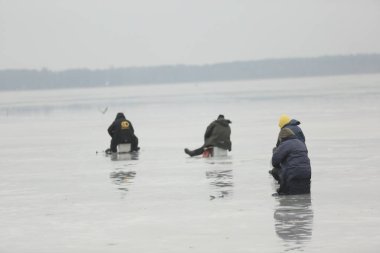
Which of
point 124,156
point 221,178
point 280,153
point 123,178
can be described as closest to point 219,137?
point 124,156

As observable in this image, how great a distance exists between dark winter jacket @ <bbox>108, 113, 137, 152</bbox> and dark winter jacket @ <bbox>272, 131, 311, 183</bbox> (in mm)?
11814

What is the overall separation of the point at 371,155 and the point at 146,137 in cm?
1518

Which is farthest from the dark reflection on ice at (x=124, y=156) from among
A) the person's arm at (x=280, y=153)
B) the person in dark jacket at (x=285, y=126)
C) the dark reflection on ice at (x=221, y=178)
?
the person's arm at (x=280, y=153)

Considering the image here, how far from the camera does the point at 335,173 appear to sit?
19562 mm

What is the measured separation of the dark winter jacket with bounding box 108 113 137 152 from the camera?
27.0 meters

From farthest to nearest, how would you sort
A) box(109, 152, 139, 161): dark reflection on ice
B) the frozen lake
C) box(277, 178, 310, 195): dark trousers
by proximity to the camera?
1. box(109, 152, 139, 161): dark reflection on ice
2. box(277, 178, 310, 195): dark trousers
3. the frozen lake

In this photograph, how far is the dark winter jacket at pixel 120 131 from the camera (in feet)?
88.4

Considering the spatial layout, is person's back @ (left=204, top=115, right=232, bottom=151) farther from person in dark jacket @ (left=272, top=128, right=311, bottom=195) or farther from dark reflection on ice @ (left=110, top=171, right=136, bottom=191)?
person in dark jacket @ (left=272, top=128, right=311, bottom=195)

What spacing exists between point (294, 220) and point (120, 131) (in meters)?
14.7

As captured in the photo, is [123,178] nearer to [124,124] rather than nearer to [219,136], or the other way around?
[219,136]

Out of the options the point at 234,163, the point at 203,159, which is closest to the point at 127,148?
the point at 203,159

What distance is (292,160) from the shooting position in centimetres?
1539

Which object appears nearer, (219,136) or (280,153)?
(280,153)

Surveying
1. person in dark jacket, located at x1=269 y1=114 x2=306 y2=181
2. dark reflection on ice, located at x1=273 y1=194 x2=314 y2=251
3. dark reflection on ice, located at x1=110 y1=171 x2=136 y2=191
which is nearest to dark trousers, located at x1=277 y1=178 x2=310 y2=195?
dark reflection on ice, located at x1=273 y1=194 x2=314 y2=251
